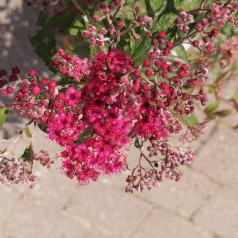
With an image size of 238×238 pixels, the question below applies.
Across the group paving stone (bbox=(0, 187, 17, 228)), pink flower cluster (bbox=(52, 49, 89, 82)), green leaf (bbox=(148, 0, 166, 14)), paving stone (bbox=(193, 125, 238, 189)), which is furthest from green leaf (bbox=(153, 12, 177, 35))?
paving stone (bbox=(0, 187, 17, 228))

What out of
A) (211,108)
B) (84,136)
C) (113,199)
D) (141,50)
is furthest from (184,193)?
(141,50)

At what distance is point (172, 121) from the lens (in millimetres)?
1686

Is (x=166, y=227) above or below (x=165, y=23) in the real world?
below

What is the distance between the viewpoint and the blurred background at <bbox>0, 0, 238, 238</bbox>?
9.37 feet

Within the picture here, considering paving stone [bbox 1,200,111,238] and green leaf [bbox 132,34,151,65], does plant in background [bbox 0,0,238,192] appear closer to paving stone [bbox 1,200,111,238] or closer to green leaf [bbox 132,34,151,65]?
green leaf [bbox 132,34,151,65]

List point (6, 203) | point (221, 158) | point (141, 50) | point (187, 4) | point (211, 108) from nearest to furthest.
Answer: point (141, 50) < point (187, 4) < point (6, 203) < point (211, 108) < point (221, 158)

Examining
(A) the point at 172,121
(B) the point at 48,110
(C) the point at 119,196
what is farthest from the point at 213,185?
(B) the point at 48,110

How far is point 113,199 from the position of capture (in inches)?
120

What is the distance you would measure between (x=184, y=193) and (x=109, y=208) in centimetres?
52

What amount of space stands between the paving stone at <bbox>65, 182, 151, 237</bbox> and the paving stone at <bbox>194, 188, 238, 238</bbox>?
396 millimetres

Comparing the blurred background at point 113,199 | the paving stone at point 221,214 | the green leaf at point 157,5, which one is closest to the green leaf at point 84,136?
the green leaf at point 157,5

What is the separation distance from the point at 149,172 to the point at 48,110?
0.47 m

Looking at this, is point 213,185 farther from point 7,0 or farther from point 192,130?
point 7,0

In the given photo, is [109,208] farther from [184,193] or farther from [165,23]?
[165,23]
